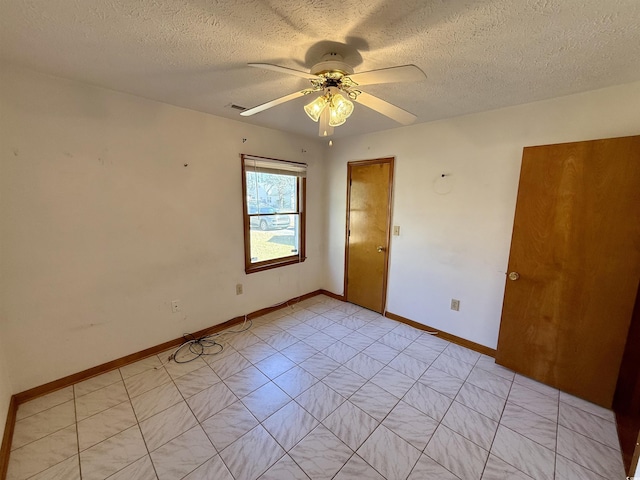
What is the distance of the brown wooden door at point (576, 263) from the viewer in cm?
175

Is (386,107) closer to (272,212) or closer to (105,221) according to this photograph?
(272,212)

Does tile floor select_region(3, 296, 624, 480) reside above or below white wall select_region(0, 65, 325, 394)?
below

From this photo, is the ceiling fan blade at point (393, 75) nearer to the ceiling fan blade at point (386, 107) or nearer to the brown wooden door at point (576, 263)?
the ceiling fan blade at point (386, 107)

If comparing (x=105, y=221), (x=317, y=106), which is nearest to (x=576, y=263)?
(x=317, y=106)

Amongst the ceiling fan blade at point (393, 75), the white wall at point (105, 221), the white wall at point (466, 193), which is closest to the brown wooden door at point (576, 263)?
the white wall at point (466, 193)

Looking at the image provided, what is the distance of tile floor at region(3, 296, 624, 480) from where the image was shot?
144 cm

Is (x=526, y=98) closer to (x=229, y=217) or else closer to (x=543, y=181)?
(x=543, y=181)

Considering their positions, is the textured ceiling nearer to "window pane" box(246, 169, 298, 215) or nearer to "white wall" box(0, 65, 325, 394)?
"white wall" box(0, 65, 325, 394)

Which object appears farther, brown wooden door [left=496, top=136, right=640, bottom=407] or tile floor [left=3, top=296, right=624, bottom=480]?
brown wooden door [left=496, top=136, right=640, bottom=407]

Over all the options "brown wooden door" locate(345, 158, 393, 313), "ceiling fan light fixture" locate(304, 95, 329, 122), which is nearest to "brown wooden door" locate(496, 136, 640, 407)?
"brown wooden door" locate(345, 158, 393, 313)

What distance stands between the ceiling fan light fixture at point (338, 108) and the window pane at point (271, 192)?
1604 mm

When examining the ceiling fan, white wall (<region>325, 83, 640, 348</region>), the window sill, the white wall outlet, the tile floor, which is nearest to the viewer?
the ceiling fan

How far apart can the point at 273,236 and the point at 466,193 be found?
222cm

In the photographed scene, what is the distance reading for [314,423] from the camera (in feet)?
5.61
